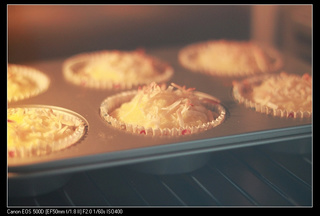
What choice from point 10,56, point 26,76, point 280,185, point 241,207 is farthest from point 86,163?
point 10,56

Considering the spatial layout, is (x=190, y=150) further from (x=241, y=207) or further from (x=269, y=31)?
(x=269, y=31)

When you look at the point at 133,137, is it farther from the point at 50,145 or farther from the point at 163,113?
the point at 50,145

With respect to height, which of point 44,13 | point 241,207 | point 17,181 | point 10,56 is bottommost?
point 241,207

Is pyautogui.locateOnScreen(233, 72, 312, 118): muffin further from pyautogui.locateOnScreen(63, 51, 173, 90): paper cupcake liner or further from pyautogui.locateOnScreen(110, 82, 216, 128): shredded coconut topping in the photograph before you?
pyautogui.locateOnScreen(63, 51, 173, 90): paper cupcake liner

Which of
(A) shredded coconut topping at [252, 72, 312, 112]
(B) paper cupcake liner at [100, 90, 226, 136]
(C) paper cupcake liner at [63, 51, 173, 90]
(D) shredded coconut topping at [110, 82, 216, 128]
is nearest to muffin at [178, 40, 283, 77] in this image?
(C) paper cupcake liner at [63, 51, 173, 90]

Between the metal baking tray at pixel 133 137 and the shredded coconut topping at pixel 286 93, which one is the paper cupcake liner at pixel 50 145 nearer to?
the metal baking tray at pixel 133 137

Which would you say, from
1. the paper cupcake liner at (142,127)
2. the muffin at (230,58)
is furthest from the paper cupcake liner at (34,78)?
the muffin at (230,58)

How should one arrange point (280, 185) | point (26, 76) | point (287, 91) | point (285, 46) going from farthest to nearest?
point (285, 46)
point (26, 76)
point (287, 91)
point (280, 185)
